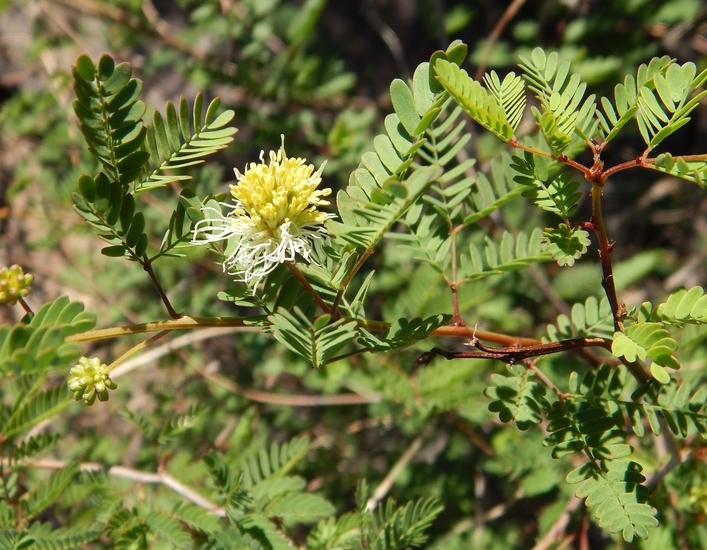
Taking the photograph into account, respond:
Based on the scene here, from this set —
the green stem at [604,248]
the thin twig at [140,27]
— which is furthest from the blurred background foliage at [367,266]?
the green stem at [604,248]

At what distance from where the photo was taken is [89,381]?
0.87 metres

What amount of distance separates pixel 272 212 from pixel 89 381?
35 cm

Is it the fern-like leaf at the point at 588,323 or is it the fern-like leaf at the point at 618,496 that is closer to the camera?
the fern-like leaf at the point at 618,496

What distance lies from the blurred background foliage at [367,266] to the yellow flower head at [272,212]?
805 mm

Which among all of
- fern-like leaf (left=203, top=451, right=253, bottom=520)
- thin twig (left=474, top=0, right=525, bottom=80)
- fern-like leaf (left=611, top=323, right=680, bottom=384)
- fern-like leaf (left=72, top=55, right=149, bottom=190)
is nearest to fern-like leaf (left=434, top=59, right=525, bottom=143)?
fern-like leaf (left=611, top=323, right=680, bottom=384)

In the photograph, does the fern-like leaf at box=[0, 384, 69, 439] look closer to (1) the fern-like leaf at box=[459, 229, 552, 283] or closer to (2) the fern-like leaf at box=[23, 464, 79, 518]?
(2) the fern-like leaf at box=[23, 464, 79, 518]

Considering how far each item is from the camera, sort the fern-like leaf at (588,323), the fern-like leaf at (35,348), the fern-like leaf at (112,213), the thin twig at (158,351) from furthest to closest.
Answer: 1. the thin twig at (158,351)
2. the fern-like leaf at (588,323)
3. the fern-like leaf at (112,213)
4. the fern-like leaf at (35,348)

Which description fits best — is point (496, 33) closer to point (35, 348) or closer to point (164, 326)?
point (164, 326)

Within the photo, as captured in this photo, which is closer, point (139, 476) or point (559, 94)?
point (559, 94)

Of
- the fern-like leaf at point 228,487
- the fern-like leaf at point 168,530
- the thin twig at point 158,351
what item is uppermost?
the thin twig at point 158,351

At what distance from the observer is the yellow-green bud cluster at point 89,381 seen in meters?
0.86

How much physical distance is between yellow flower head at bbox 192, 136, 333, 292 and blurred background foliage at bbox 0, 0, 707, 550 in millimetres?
805

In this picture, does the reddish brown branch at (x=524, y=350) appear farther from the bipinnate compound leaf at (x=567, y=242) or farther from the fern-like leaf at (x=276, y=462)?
the fern-like leaf at (x=276, y=462)

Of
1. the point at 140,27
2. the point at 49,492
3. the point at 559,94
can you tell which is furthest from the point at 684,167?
the point at 140,27
